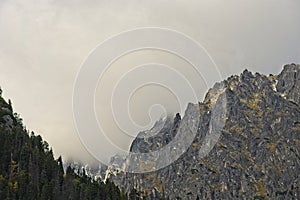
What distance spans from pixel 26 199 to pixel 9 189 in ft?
24.5

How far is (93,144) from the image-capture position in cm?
18738

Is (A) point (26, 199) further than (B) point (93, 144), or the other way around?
(A) point (26, 199)

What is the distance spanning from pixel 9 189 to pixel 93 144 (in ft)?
130

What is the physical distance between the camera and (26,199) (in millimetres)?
199625

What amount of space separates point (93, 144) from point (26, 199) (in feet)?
121

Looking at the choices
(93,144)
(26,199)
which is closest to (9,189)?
(26,199)

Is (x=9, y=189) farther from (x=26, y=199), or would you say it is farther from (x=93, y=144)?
(x=93, y=144)

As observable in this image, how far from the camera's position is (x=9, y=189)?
653 feet
